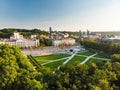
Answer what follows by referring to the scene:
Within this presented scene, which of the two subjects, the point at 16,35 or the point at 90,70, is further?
the point at 16,35

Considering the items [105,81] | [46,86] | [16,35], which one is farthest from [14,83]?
[16,35]

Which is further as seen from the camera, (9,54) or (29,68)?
(9,54)

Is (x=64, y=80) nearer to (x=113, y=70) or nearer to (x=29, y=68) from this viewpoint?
(x=113, y=70)

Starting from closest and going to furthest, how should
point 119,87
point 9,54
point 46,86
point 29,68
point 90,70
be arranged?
point 46,86 < point 119,87 < point 90,70 < point 29,68 < point 9,54

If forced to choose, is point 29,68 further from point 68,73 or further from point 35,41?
point 35,41

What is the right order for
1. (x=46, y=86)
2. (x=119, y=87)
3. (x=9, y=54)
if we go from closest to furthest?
(x=46, y=86) < (x=119, y=87) < (x=9, y=54)

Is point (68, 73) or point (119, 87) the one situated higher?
point (68, 73)

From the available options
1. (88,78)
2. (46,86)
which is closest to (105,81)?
(88,78)

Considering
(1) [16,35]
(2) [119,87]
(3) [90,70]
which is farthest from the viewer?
(1) [16,35]

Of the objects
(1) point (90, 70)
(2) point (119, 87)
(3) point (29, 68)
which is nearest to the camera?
(2) point (119, 87)
